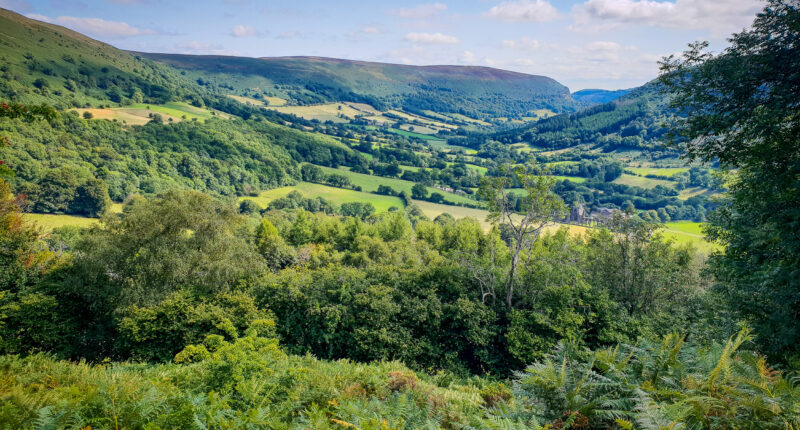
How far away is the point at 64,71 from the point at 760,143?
Answer: 211 m

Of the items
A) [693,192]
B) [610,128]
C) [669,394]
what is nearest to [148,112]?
[669,394]

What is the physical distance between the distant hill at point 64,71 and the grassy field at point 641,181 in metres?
181

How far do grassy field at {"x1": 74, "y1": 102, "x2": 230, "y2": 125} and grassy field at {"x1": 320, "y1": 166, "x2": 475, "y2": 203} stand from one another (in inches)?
2556

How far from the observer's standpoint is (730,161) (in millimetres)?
10227

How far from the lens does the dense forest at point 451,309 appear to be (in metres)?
5.92

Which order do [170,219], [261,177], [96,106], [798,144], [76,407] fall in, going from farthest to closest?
[96,106]
[261,177]
[170,219]
[798,144]
[76,407]

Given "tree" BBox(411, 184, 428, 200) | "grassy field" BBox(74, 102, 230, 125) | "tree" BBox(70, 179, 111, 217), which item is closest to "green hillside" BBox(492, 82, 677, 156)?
"tree" BBox(411, 184, 428, 200)

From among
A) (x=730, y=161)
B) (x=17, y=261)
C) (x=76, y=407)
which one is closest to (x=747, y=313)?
(x=730, y=161)

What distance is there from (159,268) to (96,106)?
514 ft

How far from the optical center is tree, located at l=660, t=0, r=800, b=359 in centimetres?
883

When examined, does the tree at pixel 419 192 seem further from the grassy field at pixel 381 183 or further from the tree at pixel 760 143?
the tree at pixel 760 143

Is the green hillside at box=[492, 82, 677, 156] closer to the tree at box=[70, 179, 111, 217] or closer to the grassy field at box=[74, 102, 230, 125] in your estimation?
the grassy field at box=[74, 102, 230, 125]

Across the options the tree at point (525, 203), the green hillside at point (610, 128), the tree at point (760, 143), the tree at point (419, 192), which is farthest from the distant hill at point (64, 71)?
the green hillside at point (610, 128)

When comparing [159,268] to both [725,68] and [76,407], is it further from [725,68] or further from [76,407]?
[725,68]
